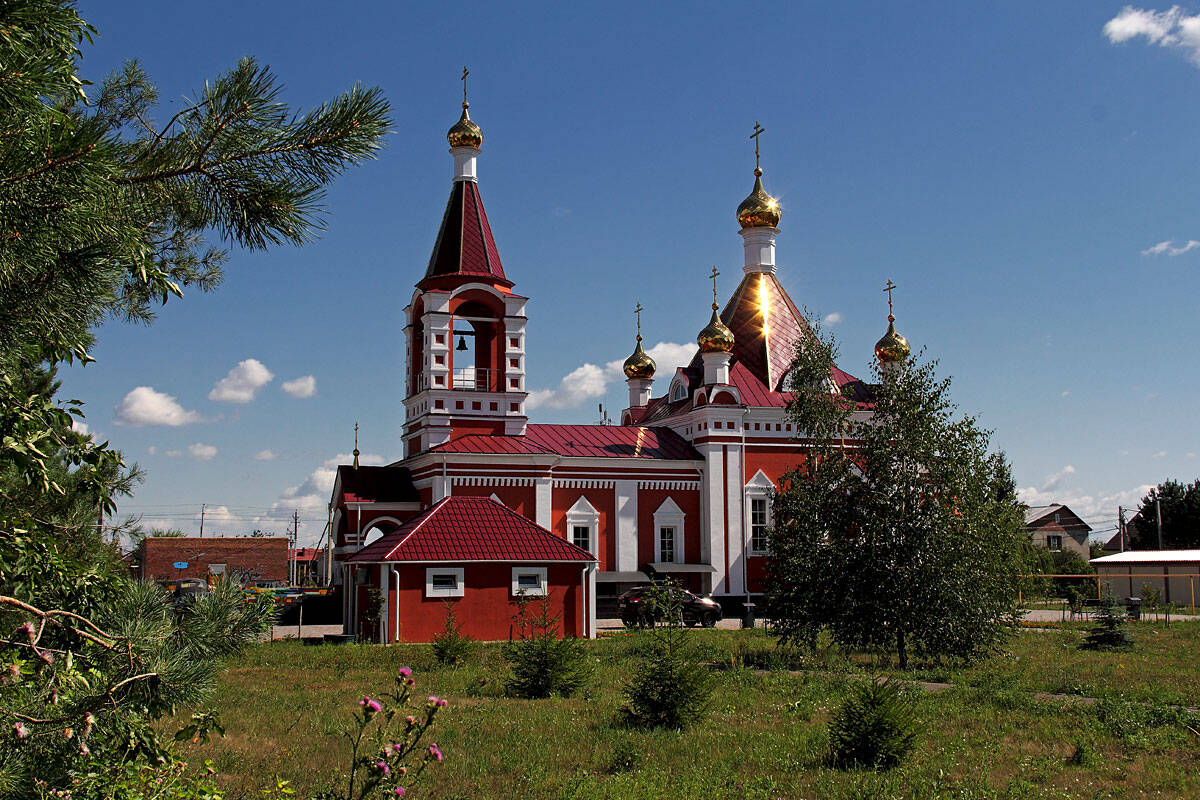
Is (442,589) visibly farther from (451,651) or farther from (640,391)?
(640,391)

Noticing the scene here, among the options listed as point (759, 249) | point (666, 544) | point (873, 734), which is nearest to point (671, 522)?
point (666, 544)

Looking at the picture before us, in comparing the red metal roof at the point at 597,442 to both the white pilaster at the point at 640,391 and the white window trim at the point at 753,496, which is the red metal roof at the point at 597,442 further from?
the white pilaster at the point at 640,391

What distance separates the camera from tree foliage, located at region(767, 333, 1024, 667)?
15.9 meters

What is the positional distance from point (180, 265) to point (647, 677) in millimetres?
7675

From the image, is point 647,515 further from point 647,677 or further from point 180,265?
point 180,265

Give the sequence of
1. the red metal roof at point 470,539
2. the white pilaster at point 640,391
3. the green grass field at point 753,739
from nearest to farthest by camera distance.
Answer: the green grass field at point 753,739, the red metal roof at point 470,539, the white pilaster at point 640,391

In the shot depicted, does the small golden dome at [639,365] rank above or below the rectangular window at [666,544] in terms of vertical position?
above

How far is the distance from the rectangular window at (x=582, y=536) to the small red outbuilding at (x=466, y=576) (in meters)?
5.57

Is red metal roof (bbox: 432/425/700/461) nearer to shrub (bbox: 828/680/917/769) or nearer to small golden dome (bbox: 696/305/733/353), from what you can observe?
small golden dome (bbox: 696/305/733/353)

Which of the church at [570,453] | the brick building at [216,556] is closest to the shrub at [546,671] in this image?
the church at [570,453]

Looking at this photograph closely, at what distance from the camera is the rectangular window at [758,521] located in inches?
1204

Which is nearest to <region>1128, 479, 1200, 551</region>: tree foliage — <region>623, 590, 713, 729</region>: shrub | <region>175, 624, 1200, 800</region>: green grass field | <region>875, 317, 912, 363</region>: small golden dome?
<region>875, 317, 912, 363</region>: small golden dome

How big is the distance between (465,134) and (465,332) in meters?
5.92

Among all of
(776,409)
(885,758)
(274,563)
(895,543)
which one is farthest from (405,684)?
(274,563)
